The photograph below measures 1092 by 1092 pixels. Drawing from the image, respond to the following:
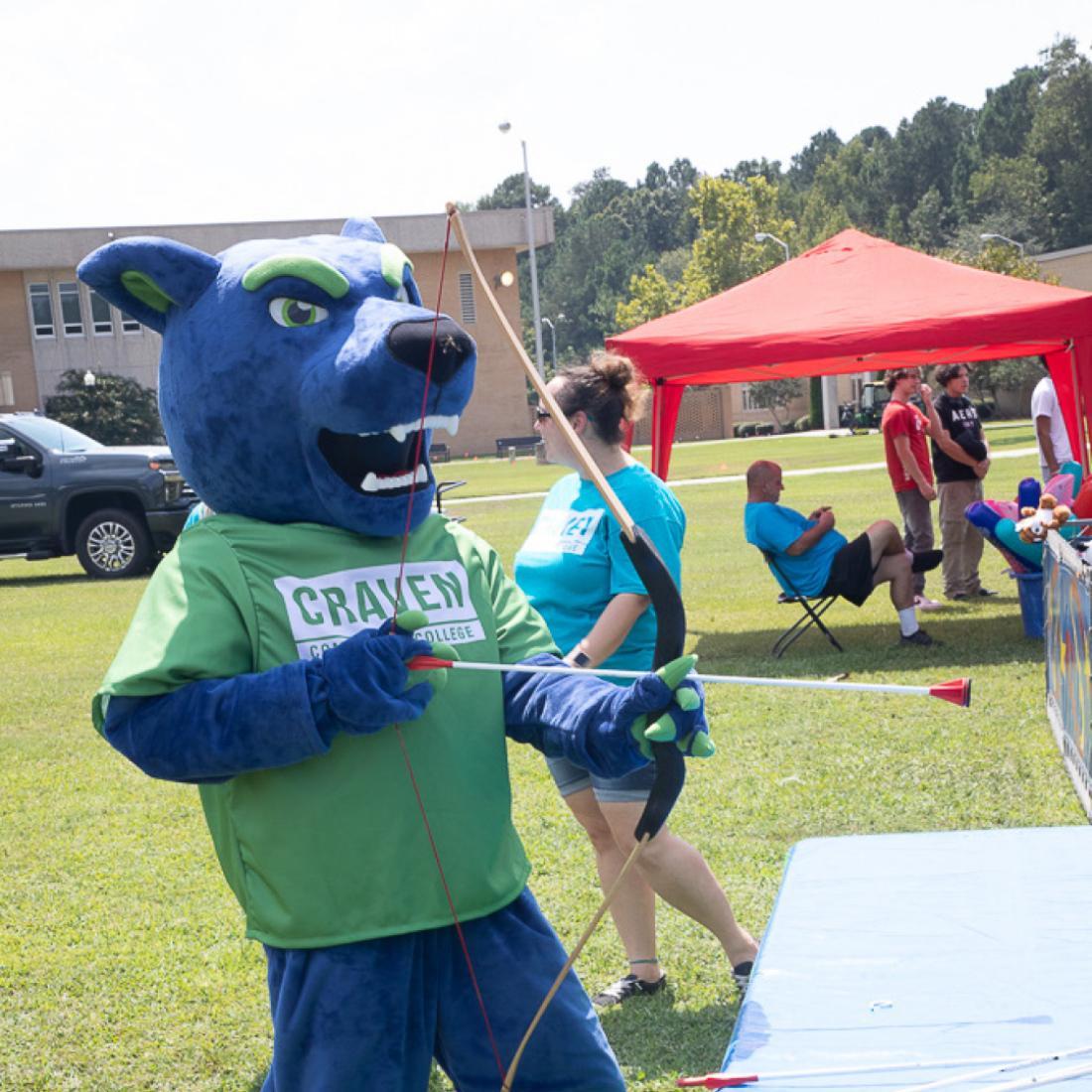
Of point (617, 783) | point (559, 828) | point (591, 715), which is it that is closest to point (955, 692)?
point (591, 715)

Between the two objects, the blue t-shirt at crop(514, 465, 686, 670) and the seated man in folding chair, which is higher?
the blue t-shirt at crop(514, 465, 686, 670)

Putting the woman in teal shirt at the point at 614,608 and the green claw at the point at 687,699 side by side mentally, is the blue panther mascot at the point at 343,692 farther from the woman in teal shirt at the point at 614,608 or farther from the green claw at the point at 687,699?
the woman in teal shirt at the point at 614,608

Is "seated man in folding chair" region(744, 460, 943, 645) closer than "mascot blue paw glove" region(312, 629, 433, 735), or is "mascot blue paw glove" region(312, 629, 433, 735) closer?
"mascot blue paw glove" region(312, 629, 433, 735)

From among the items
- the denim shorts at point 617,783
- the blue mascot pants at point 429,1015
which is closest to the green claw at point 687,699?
the blue mascot pants at point 429,1015

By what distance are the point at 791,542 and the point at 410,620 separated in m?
6.99

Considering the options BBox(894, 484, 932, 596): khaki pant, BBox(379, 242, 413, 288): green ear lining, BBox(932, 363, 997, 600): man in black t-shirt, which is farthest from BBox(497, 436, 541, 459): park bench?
BBox(379, 242, 413, 288): green ear lining

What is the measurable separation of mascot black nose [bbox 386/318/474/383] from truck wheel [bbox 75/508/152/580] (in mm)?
14064

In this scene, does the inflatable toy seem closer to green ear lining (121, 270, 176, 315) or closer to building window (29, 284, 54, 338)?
green ear lining (121, 270, 176, 315)

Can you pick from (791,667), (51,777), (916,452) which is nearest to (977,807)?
(791,667)

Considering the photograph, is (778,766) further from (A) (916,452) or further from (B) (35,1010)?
(A) (916,452)

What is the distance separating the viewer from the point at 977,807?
5719mm

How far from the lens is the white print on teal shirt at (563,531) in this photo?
162 inches

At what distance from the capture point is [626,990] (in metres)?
4.24

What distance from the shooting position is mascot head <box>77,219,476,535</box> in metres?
2.57
